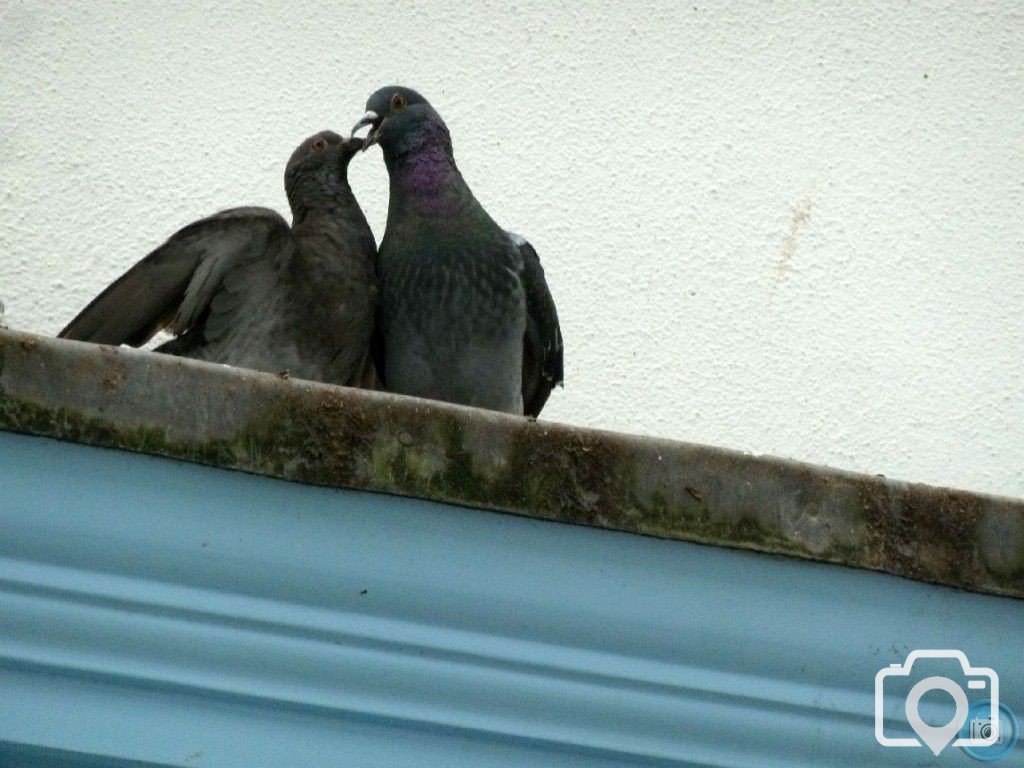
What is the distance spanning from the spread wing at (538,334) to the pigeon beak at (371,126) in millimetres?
252

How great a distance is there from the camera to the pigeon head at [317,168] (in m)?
2.51

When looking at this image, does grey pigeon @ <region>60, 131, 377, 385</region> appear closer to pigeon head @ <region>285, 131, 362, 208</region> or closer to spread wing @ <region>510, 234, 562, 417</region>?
pigeon head @ <region>285, 131, 362, 208</region>

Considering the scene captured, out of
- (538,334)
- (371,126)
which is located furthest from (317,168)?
(538,334)

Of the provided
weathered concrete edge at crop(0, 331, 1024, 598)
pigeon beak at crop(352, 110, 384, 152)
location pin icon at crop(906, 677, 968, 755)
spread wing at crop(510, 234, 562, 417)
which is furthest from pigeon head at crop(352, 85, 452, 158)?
location pin icon at crop(906, 677, 968, 755)

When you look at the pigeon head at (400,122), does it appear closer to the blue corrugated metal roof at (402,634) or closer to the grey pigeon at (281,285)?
the grey pigeon at (281,285)

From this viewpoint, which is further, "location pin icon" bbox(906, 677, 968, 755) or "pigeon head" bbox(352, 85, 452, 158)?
"pigeon head" bbox(352, 85, 452, 158)

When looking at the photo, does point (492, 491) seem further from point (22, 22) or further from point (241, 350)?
point (22, 22)

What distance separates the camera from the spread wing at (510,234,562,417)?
2547 millimetres

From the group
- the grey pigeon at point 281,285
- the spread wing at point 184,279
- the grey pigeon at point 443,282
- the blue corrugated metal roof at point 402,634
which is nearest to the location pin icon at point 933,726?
the blue corrugated metal roof at point 402,634

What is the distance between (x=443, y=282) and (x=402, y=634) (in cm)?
89

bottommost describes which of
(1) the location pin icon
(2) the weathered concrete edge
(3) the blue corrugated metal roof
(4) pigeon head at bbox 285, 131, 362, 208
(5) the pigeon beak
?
(1) the location pin icon

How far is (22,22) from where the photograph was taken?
2.63 metres

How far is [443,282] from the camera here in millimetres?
2461

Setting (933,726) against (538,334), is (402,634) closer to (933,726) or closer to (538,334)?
(933,726)
